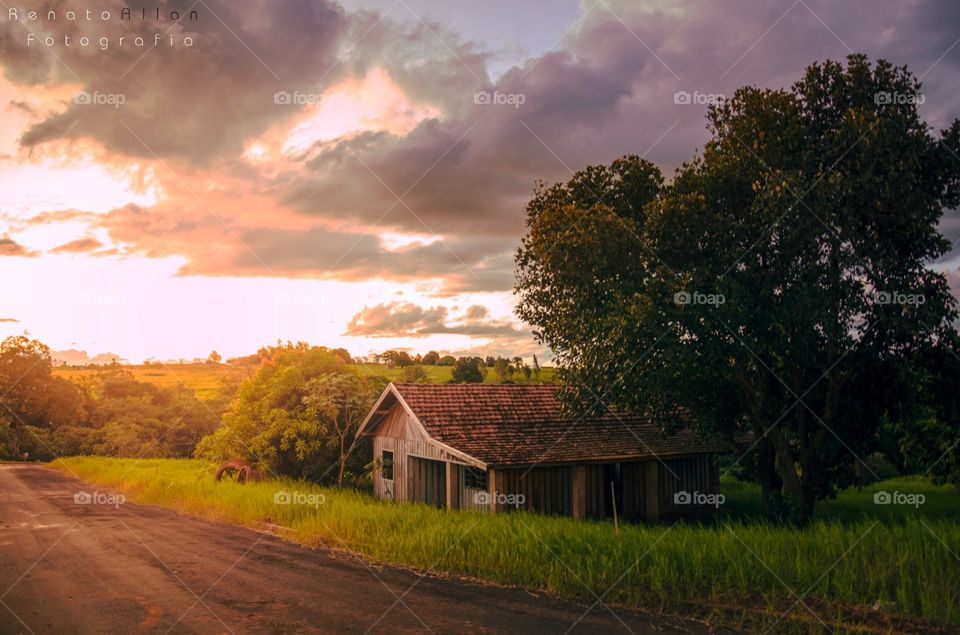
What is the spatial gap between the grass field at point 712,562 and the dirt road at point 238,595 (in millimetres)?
794

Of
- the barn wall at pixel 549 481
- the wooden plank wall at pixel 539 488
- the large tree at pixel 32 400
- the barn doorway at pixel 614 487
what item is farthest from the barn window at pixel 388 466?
the large tree at pixel 32 400

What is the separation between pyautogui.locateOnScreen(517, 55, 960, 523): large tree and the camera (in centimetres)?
1677

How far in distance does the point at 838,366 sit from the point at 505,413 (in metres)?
11.4

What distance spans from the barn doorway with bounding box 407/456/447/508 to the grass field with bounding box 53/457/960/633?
249 inches

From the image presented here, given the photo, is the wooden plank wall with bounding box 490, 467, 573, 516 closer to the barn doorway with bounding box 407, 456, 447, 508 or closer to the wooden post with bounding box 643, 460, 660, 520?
the wooden post with bounding box 643, 460, 660, 520

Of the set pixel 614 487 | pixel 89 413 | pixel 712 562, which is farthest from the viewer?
pixel 89 413

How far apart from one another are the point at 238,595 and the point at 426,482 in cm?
1359

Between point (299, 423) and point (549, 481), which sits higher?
point (299, 423)

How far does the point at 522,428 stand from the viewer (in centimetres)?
2453

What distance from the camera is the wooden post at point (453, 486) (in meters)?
23.1

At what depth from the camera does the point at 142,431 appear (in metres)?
59.9

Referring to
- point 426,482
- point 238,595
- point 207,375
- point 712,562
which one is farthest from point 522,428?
point 207,375

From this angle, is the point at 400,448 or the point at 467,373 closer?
the point at 400,448

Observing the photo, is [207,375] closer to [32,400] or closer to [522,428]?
[32,400]
